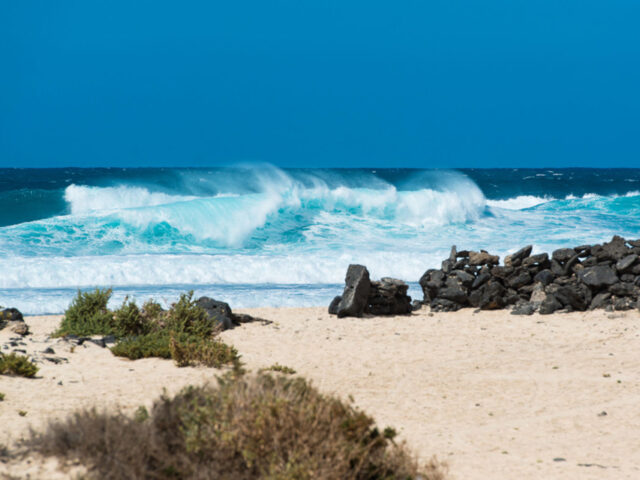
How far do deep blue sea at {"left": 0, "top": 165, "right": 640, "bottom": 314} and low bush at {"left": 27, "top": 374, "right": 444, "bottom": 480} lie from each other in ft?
23.9

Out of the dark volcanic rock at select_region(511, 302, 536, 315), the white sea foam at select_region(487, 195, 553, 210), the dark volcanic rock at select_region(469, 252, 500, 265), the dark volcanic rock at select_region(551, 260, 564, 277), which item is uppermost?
the white sea foam at select_region(487, 195, 553, 210)

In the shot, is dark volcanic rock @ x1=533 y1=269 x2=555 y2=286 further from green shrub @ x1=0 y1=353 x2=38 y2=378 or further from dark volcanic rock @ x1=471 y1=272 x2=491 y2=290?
green shrub @ x1=0 y1=353 x2=38 y2=378

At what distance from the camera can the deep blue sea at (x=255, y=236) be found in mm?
17906

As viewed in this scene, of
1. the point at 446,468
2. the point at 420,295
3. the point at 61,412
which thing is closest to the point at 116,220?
the point at 420,295

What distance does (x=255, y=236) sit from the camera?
28016mm

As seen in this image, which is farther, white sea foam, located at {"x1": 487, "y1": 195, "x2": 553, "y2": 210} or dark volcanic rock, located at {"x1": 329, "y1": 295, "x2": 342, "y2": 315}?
white sea foam, located at {"x1": 487, "y1": 195, "x2": 553, "y2": 210}

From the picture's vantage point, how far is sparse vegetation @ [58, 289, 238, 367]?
909 cm

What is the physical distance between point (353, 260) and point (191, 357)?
11.9 metres

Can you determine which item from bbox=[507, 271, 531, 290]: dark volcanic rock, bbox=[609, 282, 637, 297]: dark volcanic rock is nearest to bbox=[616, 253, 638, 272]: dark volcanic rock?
bbox=[609, 282, 637, 297]: dark volcanic rock

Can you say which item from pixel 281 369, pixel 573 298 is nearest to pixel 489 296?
pixel 573 298

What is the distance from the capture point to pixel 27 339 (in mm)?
9945

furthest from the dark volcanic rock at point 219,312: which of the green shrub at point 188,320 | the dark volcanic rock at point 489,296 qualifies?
the dark volcanic rock at point 489,296

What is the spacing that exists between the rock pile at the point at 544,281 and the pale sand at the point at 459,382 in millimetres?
534

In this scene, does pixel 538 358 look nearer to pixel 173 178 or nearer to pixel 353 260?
pixel 353 260
